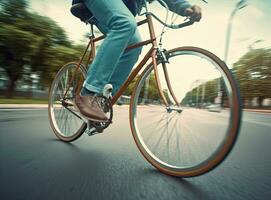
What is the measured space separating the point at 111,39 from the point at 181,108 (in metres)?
0.86

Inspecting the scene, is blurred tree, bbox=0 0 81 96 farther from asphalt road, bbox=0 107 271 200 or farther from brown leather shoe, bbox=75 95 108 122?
brown leather shoe, bbox=75 95 108 122

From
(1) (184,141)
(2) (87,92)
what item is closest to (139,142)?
(1) (184,141)

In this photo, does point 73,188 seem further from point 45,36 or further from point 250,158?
point 45,36

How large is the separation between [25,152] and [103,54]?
1.16 metres

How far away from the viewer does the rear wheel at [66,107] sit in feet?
11.5

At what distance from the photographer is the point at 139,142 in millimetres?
2623

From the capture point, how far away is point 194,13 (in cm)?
258

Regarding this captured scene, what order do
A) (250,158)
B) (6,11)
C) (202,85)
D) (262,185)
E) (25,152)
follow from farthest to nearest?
(6,11) → (250,158) → (25,152) → (202,85) → (262,185)

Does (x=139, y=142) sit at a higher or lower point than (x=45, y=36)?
lower

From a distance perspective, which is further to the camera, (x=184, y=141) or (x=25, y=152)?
(x=25, y=152)

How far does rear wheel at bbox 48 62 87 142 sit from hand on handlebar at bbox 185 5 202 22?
4.76ft

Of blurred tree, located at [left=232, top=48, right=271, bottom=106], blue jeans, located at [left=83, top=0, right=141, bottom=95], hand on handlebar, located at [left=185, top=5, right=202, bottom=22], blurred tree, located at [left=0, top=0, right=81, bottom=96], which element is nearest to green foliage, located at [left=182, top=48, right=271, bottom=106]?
blurred tree, located at [left=232, top=48, right=271, bottom=106]

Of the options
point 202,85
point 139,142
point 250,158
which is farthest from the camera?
point 250,158

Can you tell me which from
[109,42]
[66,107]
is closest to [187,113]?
[109,42]
